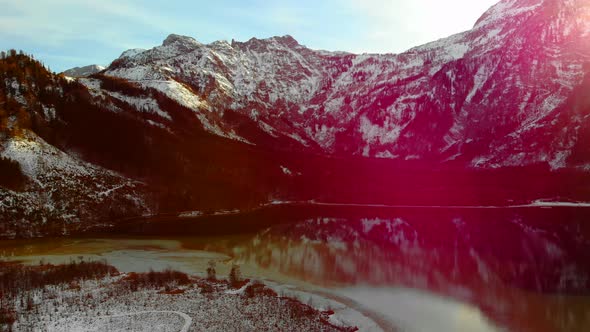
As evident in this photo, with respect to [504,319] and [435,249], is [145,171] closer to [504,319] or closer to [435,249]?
[435,249]

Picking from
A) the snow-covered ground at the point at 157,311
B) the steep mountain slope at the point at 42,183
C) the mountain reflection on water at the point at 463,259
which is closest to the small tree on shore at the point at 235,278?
the snow-covered ground at the point at 157,311

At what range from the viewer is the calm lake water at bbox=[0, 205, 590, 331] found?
175 feet

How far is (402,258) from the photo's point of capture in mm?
87438

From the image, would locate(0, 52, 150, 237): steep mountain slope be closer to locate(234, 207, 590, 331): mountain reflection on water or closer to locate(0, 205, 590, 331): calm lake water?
locate(0, 205, 590, 331): calm lake water

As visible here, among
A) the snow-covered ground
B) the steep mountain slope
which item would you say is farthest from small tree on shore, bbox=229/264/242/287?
the steep mountain slope

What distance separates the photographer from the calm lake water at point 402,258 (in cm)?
5338

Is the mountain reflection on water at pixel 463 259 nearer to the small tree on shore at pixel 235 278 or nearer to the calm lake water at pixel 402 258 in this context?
the calm lake water at pixel 402 258

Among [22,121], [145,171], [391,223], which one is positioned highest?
[22,121]

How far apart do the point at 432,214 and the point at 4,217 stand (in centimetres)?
14013

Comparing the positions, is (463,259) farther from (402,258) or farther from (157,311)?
(157,311)

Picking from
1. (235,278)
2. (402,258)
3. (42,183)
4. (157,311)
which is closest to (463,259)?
(402,258)

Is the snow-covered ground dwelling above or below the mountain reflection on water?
above

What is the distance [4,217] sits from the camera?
111 m

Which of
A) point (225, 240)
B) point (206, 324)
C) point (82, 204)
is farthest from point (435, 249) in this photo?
point (82, 204)
